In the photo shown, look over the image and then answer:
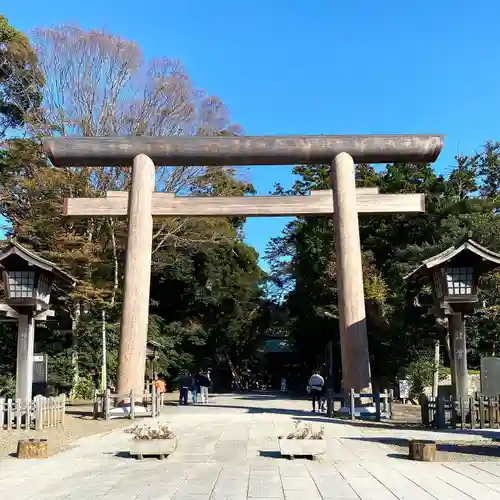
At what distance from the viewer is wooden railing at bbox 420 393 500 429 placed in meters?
12.6

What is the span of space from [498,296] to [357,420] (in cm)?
1205

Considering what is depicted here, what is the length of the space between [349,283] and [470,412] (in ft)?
16.5

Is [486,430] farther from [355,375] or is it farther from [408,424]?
[355,375]

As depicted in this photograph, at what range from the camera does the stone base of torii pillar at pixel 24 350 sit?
43.3 ft

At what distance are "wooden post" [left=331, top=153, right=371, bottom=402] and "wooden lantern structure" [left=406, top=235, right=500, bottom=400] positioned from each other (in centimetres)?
284

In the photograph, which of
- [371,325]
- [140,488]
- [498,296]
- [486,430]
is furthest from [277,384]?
[140,488]

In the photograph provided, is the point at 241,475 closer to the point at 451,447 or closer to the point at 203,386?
the point at 451,447

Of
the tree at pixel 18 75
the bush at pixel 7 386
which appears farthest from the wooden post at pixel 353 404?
the tree at pixel 18 75

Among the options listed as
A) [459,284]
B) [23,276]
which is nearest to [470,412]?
[459,284]

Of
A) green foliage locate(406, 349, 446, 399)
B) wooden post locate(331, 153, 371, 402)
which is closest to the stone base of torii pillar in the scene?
wooden post locate(331, 153, 371, 402)

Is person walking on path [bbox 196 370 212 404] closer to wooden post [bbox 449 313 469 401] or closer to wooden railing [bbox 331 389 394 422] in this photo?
wooden railing [bbox 331 389 394 422]

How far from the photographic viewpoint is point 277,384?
4850 cm

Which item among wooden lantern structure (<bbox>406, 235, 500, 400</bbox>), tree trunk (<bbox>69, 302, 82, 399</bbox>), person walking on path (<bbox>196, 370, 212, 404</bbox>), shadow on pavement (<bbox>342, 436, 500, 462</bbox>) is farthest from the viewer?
tree trunk (<bbox>69, 302, 82, 399</bbox>)

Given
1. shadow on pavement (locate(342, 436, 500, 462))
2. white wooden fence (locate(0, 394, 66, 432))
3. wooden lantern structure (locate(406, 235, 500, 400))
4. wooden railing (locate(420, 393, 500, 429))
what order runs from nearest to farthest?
shadow on pavement (locate(342, 436, 500, 462)) < white wooden fence (locate(0, 394, 66, 432)) < wooden railing (locate(420, 393, 500, 429)) < wooden lantern structure (locate(406, 235, 500, 400))
